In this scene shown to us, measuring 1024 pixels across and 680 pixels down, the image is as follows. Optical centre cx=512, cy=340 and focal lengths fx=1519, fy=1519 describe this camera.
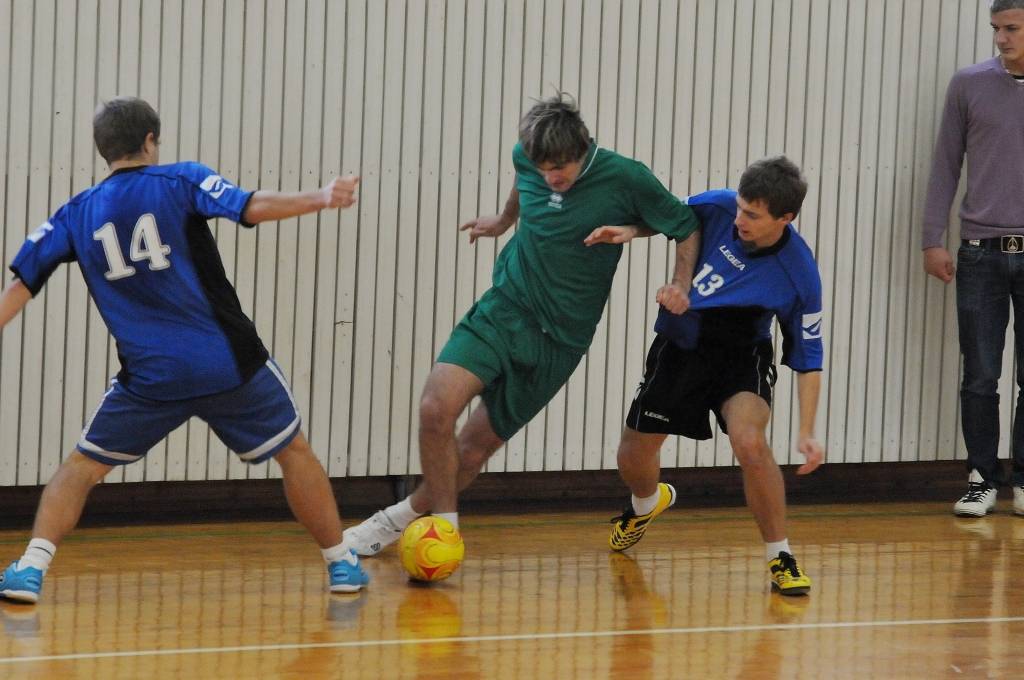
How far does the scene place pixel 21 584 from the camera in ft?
14.0

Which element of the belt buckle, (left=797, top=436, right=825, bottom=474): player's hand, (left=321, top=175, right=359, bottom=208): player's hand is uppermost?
the belt buckle

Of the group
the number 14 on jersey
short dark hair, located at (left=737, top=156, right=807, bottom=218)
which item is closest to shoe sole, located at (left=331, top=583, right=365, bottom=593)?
the number 14 on jersey

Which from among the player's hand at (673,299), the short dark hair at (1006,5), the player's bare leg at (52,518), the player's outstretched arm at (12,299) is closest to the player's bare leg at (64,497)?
the player's bare leg at (52,518)

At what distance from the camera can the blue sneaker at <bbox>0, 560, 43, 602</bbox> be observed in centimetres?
427

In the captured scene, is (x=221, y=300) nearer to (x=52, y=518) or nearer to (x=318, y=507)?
(x=318, y=507)

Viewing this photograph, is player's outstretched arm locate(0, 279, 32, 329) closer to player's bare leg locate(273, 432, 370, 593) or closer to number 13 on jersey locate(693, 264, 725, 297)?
player's bare leg locate(273, 432, 370, 593)

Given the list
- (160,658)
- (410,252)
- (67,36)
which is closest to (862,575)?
(410,252)

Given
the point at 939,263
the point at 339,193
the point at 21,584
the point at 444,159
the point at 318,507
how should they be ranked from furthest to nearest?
the point at 939,263
the point at 444,159
the point at 318,507
the point at 21,584
the point at 339,193

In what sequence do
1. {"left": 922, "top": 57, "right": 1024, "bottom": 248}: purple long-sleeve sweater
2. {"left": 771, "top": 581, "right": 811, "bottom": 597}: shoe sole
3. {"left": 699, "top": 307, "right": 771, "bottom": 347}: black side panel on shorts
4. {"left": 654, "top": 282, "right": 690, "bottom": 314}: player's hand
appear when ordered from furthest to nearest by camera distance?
{"left": 922, "top": 57, "right": 1024, "bottom": 248}: purple long-sleeve sweater → {"left": 699, "top": 307, "right": 771, "bottom": 347}: black side panel on shorts → {"left": 771, "top": 581, "right": 811, "bottom": 597}: shoe sole → {"left": 654, "top": 282, "right": 690, "bottom": 314}: player's hand

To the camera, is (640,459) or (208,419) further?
(640,459)

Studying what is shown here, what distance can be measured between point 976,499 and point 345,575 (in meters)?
2.87

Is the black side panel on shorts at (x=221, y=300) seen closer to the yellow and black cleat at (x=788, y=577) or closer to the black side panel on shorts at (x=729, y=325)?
the black side panel on shorts at (x=729, y=325)

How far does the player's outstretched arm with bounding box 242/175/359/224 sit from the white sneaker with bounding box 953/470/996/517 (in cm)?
325

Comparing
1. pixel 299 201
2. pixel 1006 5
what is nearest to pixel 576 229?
pixel 299 201
